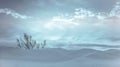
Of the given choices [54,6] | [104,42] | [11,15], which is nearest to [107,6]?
[104,42]

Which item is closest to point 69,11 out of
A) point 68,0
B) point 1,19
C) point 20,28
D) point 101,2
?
point 68,0

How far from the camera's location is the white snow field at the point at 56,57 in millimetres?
2607

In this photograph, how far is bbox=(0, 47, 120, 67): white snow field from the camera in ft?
8.55

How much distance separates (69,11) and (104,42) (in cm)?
48

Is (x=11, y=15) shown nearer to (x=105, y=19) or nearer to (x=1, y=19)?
(x=1, y=19)

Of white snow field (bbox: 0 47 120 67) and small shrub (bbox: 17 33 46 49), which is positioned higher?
small shrub (bbox: 17 33 46 49)

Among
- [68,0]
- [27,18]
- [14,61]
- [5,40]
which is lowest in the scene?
[14,61]

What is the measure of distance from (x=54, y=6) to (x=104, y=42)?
2.11 feet

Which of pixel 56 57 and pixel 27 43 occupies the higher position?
pixel 27 43

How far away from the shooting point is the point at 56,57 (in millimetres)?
2656

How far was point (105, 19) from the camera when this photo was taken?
265 cm

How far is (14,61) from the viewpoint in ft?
8.71

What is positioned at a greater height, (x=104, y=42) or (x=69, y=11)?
(x=69, y=11)

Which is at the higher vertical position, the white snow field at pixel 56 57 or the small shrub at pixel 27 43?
the small shrub at pixel 27 43
